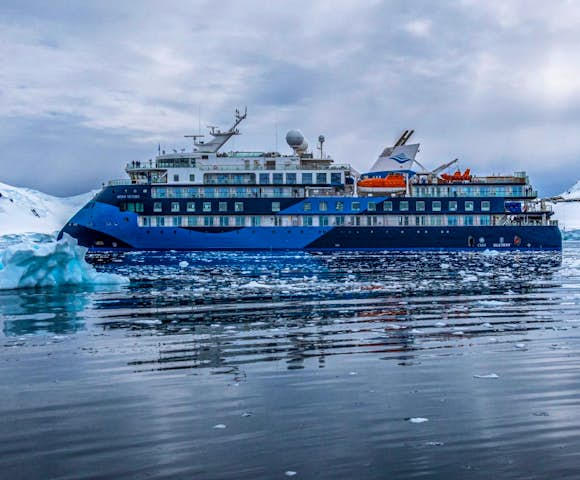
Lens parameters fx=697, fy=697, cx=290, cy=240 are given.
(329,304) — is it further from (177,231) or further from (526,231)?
(526,231)

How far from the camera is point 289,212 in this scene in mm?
59438

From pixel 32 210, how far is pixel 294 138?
10484cm

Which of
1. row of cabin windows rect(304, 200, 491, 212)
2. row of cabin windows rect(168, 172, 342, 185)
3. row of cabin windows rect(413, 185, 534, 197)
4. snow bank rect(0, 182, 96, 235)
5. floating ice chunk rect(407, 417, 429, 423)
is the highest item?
snow bank rect(0, 182, 96, 235)

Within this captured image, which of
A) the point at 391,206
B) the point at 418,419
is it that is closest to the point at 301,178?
the point at 391,206

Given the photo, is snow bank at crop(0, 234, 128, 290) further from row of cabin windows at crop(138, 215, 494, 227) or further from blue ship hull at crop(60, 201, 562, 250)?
row of cabin windows at crop(138, 215, 494, 227)

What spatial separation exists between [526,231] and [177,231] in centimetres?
3000

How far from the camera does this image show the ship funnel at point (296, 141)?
203 ft

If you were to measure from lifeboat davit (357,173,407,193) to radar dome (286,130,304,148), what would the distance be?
21.2ft

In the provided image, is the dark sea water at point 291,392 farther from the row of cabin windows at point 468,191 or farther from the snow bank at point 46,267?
the row of cabin windows at point 468,191

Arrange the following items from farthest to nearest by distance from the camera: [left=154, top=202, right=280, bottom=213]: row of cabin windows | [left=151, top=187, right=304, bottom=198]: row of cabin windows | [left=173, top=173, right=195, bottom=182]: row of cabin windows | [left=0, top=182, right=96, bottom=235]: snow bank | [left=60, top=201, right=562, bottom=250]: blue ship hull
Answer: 1. [left=0, top=182, right=96, bottom=235]: snow bank
2. [left=173, top=173, right=195, bottom=182]: row of cabin windows
3. [left=151, top=187, right=304, bottom=198]: row of cabin windows
4. [left=154, top=202, right=280, bottom=213]: row of cabin windows
5. [left=60, top=201, right=562, bottom=250]: blue ship hull

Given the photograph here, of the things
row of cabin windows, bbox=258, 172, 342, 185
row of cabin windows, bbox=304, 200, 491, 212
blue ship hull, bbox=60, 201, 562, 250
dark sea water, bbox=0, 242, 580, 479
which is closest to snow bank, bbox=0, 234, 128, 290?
dark sea water, bbox=0, 242, 580, 479

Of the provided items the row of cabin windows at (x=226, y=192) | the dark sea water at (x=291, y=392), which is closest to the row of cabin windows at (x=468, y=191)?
the row of cabin windows at (x=226, y=192)

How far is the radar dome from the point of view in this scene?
61844mm

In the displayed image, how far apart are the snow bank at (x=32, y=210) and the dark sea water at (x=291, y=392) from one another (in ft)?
367
